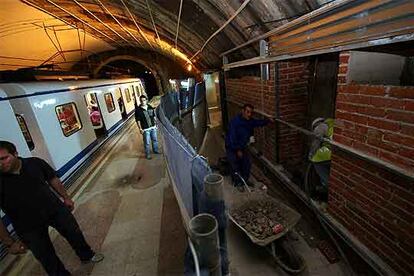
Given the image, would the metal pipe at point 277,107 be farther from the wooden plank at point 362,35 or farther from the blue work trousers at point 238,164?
the wooden plank at point 362,35

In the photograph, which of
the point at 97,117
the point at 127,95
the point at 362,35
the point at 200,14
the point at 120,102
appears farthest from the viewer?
the point at 127,95

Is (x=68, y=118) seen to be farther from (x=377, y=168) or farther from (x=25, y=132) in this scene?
(x=377, y=168)

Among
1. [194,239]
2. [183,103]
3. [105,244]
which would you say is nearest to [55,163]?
[105,244]

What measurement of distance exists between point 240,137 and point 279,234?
7.34ft

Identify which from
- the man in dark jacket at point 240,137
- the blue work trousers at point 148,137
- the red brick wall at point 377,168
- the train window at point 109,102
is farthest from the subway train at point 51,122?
the red brick wall at point 377,168

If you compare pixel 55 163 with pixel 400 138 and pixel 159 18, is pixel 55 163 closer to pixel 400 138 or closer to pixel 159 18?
pixel 159 18

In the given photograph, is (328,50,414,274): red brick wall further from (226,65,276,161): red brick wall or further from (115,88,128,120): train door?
(115,88,128,120): train door

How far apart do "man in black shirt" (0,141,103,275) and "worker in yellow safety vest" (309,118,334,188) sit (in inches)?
136

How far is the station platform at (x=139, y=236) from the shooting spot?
3.19 m

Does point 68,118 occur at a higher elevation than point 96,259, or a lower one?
higher

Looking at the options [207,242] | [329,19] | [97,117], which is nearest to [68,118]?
[97,117]

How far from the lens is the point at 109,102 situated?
10852mm

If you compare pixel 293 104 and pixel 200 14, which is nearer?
pixel 293 104

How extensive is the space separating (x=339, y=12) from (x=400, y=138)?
1.43m
